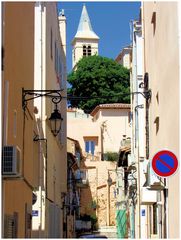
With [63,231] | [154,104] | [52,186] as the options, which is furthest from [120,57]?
[154,104]

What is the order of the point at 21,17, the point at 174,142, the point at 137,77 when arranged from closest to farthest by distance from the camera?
the point at 174,142 → the point at 21,17 → the point at 137,77

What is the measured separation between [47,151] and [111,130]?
155 feet

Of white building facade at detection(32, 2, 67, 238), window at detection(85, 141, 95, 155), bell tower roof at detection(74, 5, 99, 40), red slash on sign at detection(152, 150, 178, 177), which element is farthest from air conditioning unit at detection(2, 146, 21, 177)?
bell tower roof at detection(74, 5, 99, 40)

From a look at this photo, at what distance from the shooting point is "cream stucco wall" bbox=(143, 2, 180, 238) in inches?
490

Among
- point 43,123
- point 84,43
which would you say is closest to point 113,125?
point 43,123

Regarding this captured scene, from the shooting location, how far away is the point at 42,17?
2502cm

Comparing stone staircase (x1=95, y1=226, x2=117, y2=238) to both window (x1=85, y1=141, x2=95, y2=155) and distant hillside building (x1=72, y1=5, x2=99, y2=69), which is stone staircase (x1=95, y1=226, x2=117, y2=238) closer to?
window (x1=85, y1=141, x2=95, y2=155)

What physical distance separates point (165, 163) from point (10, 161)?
266 centimetres

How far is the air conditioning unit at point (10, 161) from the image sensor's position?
1142cm

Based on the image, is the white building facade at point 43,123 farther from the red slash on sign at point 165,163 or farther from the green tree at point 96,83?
the green tree at point 96,83

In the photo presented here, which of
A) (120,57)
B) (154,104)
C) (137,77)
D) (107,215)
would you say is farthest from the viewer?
(120,57)

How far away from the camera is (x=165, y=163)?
11188 millimetres

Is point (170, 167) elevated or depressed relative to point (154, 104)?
depressed

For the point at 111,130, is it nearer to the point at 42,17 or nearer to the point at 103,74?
the point at 103,74
